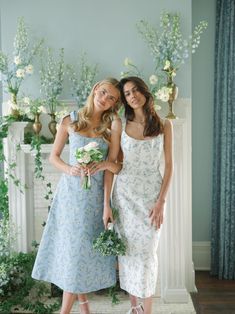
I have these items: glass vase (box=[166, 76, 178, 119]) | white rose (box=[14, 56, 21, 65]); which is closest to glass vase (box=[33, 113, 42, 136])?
white rose (box=[14, 56, 21, 65])

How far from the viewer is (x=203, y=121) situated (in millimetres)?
4109

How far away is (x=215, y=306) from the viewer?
3311 mm

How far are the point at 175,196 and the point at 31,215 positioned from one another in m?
1.31

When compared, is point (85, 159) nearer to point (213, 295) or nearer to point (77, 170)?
point (77, 170)

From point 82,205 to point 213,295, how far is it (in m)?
1.68

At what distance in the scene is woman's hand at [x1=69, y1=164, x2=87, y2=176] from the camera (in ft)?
8.35

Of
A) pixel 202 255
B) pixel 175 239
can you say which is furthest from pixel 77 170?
pixel 202 255

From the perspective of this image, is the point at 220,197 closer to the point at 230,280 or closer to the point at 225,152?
the point at 225,152

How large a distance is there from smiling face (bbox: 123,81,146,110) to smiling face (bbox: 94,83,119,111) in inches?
2.9

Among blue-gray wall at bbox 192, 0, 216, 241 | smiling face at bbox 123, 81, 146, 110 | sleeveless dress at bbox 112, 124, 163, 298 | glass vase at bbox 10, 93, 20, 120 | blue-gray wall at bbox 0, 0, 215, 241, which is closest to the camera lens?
smiling face at bbox 123, 81, 146, 110

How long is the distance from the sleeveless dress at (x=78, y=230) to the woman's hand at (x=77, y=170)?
0.24 feet

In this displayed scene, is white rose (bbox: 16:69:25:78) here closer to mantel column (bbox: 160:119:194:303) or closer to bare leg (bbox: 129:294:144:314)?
mantel column (bbox: 160:119:194:303)

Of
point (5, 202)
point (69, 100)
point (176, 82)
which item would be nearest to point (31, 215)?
point (5, 202)

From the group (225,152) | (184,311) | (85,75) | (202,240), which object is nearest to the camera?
(184,311)
